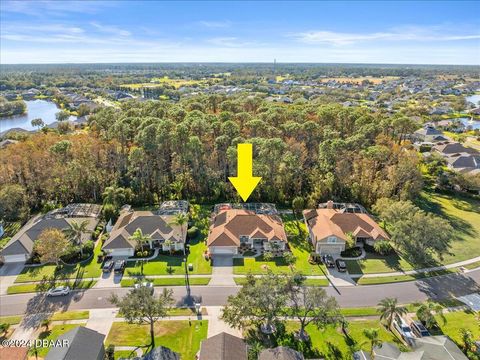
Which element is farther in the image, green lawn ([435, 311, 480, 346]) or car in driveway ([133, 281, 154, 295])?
green lawn ([435, 311, 480, 346])

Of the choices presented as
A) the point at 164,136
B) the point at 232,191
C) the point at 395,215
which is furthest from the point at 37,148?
the point at 395,215

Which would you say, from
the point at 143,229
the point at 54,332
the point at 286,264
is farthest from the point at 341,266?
the point at 54,332

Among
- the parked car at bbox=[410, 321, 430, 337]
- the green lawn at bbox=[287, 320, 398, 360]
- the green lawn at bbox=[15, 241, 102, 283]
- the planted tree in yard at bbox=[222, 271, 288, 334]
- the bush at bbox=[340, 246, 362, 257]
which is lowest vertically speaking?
the green lawn at bbox=[15, 241, 102, 283]

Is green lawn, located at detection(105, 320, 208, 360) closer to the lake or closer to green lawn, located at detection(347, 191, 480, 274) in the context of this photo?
green lawn, located at detection(347, 191, 480, 274)

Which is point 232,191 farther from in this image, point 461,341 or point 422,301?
point 461,341

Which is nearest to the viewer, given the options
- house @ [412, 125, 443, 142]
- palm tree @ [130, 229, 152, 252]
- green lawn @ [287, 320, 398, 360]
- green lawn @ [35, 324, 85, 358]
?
green lawn @ [287, 320, 398, 360]

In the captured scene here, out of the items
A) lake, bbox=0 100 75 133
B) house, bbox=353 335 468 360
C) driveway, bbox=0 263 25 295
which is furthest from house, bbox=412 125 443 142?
lake, bbox=0 100 75 133
